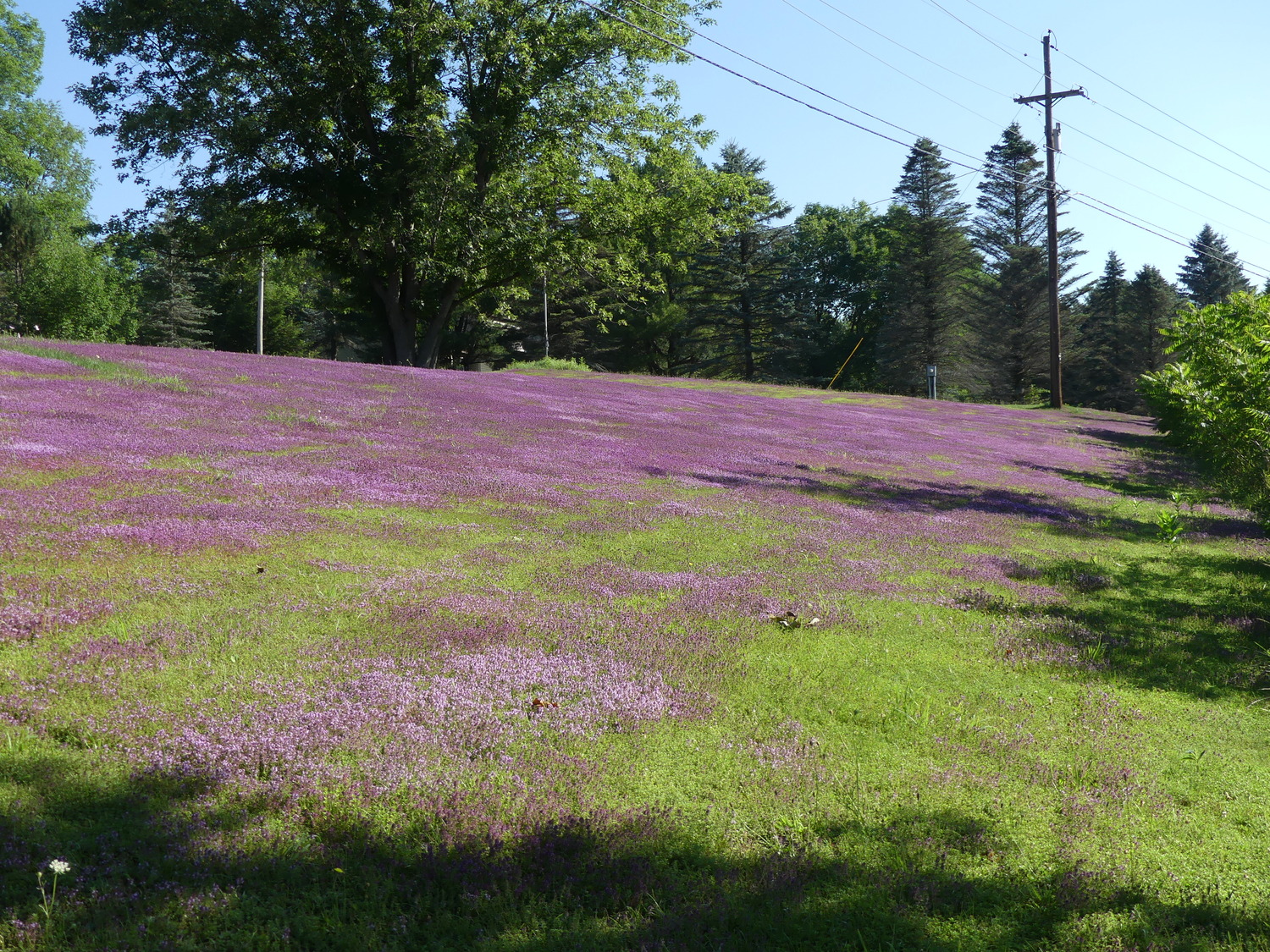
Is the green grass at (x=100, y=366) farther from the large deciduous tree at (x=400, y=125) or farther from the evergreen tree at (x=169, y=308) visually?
the evergreen tree at (x=169, y=308)

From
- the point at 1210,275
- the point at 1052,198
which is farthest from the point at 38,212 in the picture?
the point at 1210,275

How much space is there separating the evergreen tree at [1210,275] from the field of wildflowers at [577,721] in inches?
3706

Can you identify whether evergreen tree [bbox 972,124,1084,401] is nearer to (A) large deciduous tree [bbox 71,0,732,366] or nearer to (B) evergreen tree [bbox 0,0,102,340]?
(A) large deciduous tree [bbox 71,0,732,366]

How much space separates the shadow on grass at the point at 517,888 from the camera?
3396 mm

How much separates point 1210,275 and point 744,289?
50849 millimetres

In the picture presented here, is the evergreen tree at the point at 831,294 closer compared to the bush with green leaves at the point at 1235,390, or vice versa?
the bush with green leaves at the point at 1235,390

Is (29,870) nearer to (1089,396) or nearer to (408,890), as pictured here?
(408,890)

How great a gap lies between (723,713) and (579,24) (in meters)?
37.0

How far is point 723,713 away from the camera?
5.78 metres

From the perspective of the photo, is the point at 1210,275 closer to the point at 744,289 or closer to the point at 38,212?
the point at 744,289

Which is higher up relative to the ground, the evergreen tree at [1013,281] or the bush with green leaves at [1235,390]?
the evergreen tree at [1013,281]

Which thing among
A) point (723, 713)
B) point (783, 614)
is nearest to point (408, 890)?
point (723, 713)

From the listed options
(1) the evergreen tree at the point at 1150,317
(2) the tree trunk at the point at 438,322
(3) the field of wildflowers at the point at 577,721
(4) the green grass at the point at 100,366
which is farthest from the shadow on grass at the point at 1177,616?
(1) the evergreen tree at the point at 1150,317

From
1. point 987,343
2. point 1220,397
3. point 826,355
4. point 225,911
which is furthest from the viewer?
point 826,355
